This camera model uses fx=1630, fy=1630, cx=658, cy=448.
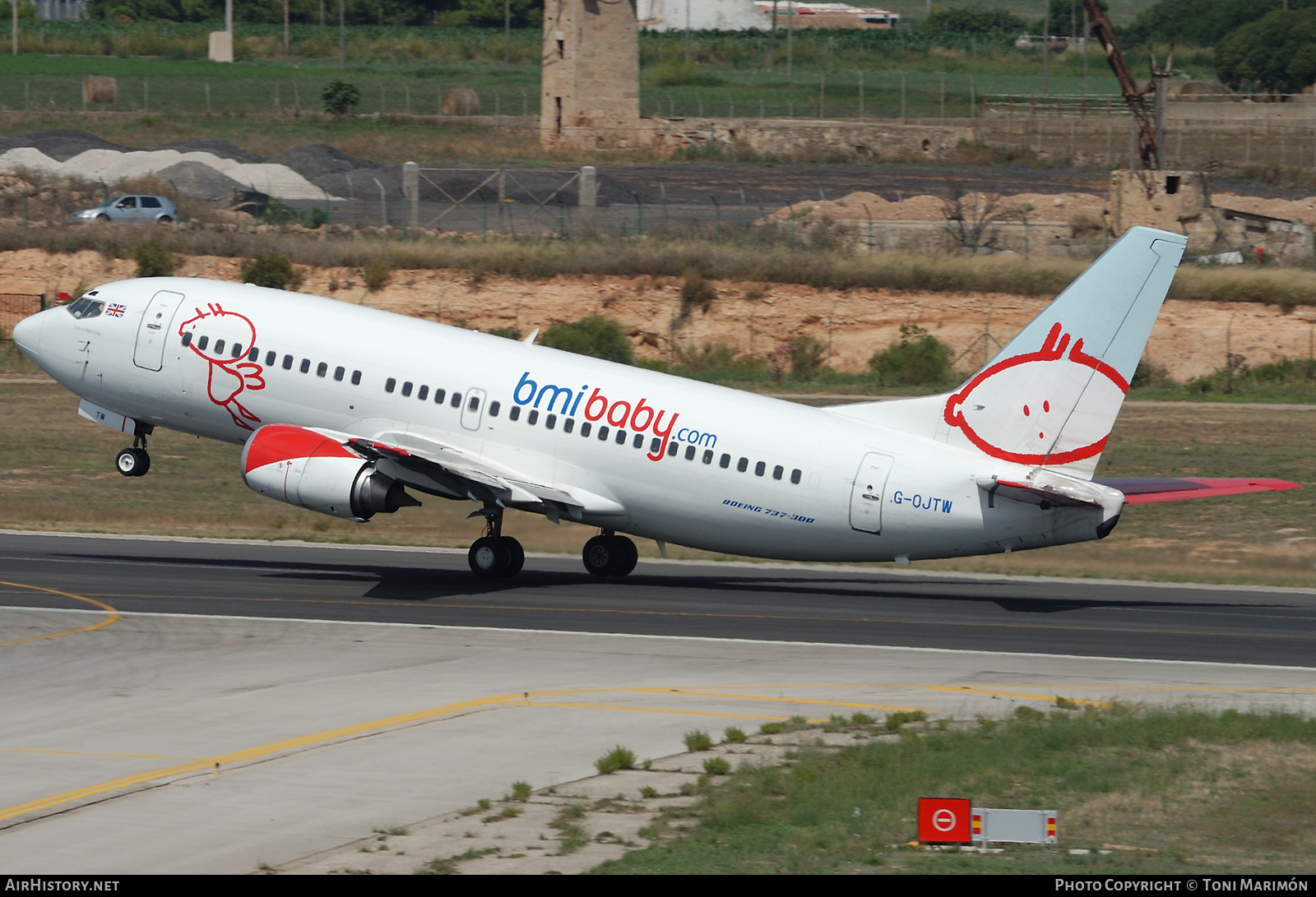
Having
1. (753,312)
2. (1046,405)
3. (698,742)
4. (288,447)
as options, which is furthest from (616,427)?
(753,312)

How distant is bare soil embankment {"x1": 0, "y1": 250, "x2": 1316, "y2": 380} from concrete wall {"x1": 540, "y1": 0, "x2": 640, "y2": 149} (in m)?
45.9

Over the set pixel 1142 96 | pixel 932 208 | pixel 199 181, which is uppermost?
pixel 1142 96

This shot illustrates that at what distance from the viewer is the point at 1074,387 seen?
31.6 metres

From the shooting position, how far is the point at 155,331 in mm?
37844

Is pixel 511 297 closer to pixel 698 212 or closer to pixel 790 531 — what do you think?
pixel 698 212

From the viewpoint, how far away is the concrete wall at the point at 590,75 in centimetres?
12006

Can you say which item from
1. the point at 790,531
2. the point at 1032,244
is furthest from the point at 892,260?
the point at 790,531

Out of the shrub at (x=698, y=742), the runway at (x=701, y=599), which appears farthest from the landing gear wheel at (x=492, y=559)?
the shrub at (x=698, y=742)

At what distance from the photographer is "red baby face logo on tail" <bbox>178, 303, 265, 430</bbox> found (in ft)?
121

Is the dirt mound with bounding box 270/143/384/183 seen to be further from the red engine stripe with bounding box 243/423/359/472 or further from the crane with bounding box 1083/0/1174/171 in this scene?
the red engine stripe with bounding box 243/423/359/472

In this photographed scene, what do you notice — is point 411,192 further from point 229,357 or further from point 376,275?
point 229,357

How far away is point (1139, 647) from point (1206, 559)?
556 inches

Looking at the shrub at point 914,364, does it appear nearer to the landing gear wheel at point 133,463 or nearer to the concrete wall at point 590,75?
the landing gear wheel at point 133,463

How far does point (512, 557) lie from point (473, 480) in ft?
9.65
